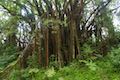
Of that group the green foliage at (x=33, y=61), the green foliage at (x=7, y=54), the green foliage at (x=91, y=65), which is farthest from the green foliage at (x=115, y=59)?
the green foliage at (x=7, y=54)

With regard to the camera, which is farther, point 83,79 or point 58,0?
point 58,0

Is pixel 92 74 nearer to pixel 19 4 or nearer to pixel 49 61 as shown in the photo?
pixel 49 61

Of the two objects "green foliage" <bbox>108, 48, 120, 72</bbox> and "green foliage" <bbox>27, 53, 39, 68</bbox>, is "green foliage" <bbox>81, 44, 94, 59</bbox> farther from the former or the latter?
"green foliage" <bbox>27, 53, 39, 68</bbox>

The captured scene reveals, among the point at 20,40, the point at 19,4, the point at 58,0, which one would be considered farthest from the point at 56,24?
the point at 20,40

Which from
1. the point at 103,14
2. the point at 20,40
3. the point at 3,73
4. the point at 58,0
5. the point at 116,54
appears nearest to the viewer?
the point at 3,73

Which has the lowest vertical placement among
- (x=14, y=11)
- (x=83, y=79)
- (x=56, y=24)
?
(x=83, y=79)

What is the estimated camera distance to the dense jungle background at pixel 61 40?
521cm

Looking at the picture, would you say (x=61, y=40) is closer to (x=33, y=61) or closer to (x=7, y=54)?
(x=33, y=61)

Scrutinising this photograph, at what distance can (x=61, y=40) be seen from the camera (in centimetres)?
607

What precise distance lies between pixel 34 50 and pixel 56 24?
0.87 metres

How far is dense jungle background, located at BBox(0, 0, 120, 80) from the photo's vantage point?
5207 millimetres

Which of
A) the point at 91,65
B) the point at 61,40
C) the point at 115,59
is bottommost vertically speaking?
the point at 91,65

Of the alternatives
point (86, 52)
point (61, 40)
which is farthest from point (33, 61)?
point (86, 52)

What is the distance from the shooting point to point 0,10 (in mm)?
7215
